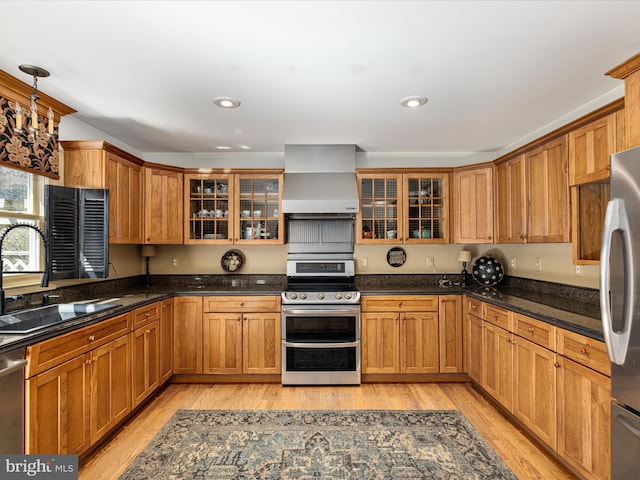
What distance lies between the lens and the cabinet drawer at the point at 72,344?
6.00ft

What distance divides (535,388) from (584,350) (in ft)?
2.00

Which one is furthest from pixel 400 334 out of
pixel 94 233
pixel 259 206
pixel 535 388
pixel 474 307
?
pixel 94 233

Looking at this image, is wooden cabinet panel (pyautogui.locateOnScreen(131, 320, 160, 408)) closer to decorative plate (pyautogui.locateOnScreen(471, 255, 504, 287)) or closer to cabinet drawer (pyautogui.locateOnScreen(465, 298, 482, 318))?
cabinet drawer (pyautogui.locateOnScreen(465, 298, 482, 318))

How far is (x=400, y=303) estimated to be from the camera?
3.63 metres

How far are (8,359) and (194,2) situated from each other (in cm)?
189

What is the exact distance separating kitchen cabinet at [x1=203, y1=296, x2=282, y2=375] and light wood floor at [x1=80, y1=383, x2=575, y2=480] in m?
0.20

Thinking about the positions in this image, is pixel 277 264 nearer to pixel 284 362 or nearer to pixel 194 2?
pixel 284 362

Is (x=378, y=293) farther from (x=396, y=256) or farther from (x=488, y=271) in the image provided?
(x=488, y=271)

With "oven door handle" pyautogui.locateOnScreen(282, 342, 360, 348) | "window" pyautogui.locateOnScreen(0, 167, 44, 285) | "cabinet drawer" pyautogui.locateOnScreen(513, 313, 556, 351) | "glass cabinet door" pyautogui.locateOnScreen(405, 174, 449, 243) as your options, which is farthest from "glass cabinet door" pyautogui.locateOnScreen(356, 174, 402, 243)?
"window" pyautogui.locateOnScreen(0, 167, 44, 285)

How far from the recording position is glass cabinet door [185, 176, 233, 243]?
397 cm

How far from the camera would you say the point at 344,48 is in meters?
1.98

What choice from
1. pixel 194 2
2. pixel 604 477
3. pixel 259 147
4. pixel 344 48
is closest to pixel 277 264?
pixel 259 147

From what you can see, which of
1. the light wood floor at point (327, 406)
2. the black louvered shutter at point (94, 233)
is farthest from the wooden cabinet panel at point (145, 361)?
the black louvered shutter at point (94, 233)

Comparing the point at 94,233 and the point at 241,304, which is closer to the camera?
the point at 94,233
